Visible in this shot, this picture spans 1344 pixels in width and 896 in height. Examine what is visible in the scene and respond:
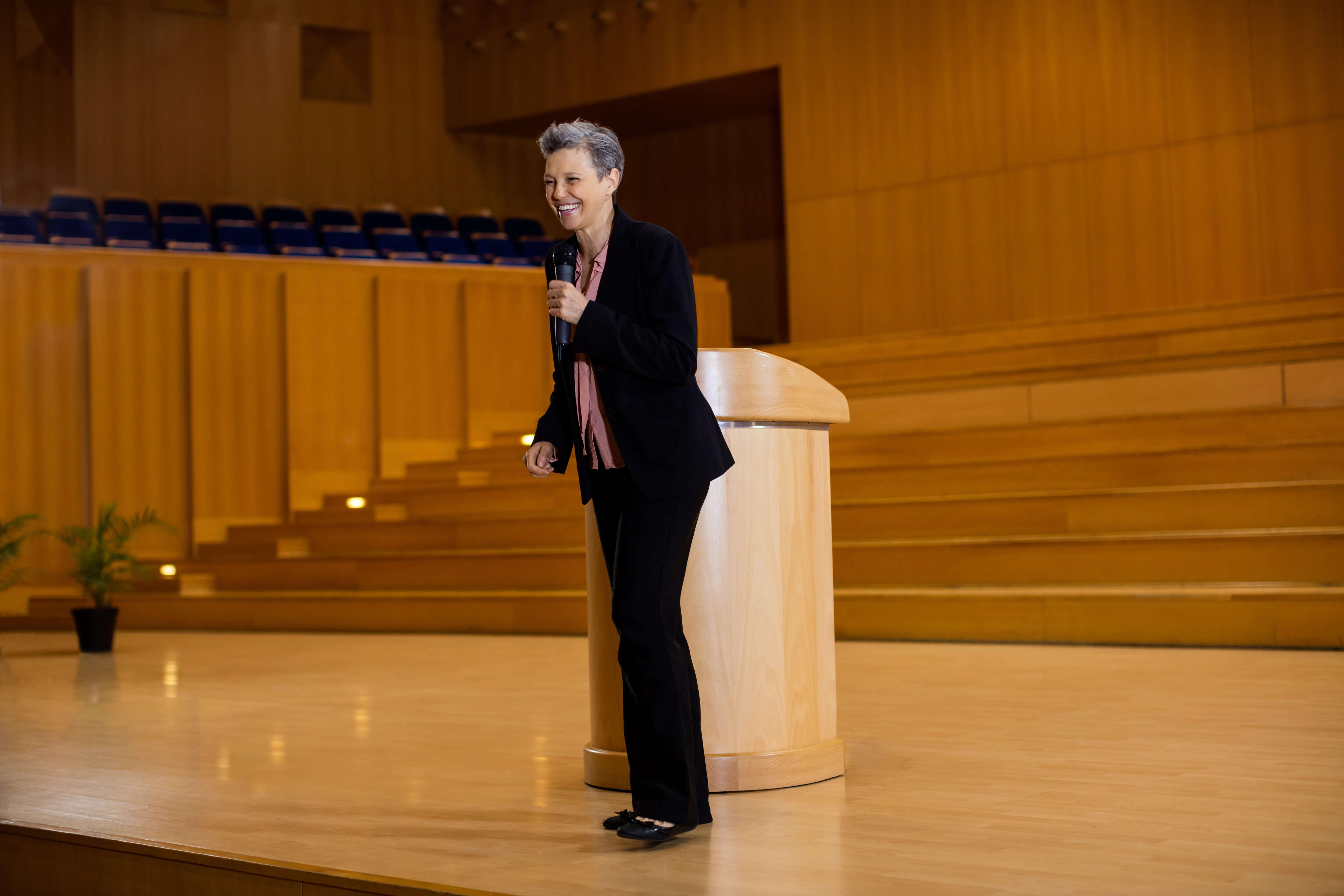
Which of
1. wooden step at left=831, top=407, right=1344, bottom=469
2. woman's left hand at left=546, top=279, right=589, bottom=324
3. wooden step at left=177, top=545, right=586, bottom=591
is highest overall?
woman's left hand at left=546, top=279, right=589, bottom=324

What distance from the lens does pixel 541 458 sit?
5.74 ft

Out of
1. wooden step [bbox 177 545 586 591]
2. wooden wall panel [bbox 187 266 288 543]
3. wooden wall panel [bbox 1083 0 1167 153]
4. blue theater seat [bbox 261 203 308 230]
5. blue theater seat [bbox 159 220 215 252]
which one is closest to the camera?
wooden step [bbox 177 545 586 591]

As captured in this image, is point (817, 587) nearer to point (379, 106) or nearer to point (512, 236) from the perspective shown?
point (512, 236)

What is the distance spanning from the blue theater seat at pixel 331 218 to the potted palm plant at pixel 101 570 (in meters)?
3.62

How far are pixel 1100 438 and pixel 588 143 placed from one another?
140 inches

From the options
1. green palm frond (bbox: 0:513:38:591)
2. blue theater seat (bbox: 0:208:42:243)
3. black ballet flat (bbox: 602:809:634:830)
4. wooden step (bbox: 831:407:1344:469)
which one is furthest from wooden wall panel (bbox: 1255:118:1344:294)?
blue theater seat (bbox: 0:208:42:243)

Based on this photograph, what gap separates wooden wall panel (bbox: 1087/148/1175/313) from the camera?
745 cm

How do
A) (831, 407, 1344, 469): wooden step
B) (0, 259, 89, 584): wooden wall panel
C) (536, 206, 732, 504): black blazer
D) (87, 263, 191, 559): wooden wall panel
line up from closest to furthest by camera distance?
(536, 206, 732, 504): black blazer, (831, 407, 1344, 469): wooden step, (0, 259, 89, 584): wooden wall panel, (87, 263, 191, 559): wooden wall panel

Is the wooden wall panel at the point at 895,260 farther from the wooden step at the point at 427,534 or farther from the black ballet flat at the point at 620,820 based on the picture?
the black ballet flat at the point at 620,820

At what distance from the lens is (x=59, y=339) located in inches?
257

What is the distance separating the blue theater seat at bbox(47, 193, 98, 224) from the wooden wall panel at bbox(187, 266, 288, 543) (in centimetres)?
156

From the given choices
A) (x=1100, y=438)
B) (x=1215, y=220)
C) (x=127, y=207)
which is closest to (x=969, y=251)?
(x=1215, y=220)

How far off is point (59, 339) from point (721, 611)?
18.0ft

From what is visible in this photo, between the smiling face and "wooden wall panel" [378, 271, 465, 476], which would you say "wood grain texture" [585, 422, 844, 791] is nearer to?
the smiling face
